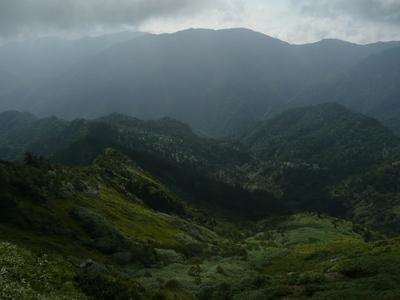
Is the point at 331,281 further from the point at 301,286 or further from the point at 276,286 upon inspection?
the point at 276,286

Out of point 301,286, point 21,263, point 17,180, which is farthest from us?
point 17,180

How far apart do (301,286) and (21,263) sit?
27349 millimetres

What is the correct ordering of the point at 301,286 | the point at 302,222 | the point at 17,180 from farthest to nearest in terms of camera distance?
the point at 302,222
the point at 17,180
the point at 301,286

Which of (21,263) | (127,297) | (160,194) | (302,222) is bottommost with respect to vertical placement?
(302,222)

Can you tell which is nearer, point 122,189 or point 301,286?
point 301,286

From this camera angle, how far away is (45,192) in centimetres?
7519

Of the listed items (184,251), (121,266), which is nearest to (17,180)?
(121,266)

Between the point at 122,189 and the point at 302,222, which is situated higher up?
the point at 122,189

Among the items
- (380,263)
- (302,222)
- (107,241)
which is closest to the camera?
(380,263)

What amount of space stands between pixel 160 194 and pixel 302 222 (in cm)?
7626

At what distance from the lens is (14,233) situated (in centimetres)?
4809

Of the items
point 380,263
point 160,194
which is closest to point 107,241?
point 380,263

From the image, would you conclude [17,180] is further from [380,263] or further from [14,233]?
[380,263]

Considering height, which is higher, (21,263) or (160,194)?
(21,263)
